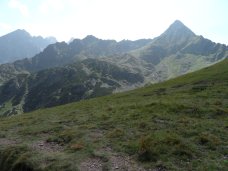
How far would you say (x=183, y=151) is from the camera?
25266 millimetres

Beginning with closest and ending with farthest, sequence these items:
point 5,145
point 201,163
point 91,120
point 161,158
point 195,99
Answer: point 201,163, point 161,158, point 5,145, point 91,120, point 195,99

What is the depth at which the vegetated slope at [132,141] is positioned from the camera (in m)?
24.5

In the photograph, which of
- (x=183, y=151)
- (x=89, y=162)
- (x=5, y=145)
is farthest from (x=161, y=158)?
(x=5, y=145)

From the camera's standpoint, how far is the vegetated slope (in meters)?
24.5

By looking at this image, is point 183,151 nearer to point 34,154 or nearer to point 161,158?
point 161,158

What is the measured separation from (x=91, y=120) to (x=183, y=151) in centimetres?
1876

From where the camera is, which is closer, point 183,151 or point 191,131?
point 183,151

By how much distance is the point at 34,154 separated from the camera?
1140 inches

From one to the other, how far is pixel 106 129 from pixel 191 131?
32.7 feet

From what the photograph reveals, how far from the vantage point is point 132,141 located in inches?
1145

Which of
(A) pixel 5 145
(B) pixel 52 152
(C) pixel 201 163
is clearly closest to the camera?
(C) pixel 201 163

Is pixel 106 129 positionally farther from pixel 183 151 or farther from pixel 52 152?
pixel 183 151

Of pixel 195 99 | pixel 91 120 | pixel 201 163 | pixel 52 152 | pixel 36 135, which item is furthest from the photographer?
pixel 195 99

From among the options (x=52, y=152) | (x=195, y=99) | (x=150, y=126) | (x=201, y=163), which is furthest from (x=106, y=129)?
(x=195, y=99)
